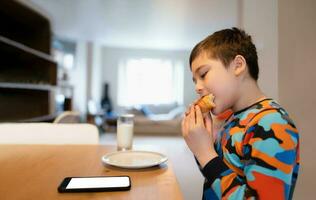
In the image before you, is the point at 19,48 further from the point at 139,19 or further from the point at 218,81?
the point at 139,19

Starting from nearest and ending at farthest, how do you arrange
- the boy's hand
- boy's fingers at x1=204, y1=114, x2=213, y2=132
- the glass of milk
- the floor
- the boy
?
the boy < the boy's hand < boy's fingers at x1=204, y1=114, x2=213, y2=132 < the glass of milk < the floor

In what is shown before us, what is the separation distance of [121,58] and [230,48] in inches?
290

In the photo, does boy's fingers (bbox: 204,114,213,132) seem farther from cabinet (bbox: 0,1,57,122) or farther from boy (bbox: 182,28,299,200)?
cabinet (bbox: 0,1,57,122)

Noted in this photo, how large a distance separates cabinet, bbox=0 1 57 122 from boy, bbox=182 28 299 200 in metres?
2.02

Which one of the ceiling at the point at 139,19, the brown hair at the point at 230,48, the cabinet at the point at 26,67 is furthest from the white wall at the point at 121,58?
the brown hair at the point at 230,48

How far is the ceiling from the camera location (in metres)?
3.90

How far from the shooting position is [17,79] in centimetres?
260

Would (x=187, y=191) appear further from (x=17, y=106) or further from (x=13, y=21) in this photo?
(x=13, y=21)

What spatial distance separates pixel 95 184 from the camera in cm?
65

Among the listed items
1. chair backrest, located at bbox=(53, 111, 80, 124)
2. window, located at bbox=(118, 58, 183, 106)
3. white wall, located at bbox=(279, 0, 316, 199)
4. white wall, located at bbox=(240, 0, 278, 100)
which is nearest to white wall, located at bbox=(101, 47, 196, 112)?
window, located at bbox=(118, 58, 183, 106)

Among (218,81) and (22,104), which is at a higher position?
(218,81)

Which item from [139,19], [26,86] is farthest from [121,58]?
[26,86]

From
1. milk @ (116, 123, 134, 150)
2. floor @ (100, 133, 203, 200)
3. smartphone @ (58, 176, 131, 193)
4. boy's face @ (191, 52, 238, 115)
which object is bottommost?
floor @ (100, 133, 203, 200)

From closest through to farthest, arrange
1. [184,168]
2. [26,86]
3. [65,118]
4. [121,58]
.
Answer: [65,118] < [26,86] < [184,168] < [121,58]
